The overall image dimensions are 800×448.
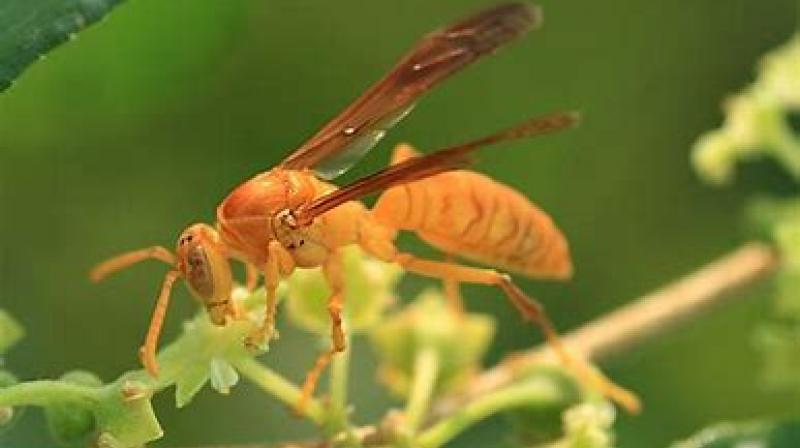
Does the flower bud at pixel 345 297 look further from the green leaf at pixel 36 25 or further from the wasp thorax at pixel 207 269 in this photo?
the green leaf at pixel 36 25

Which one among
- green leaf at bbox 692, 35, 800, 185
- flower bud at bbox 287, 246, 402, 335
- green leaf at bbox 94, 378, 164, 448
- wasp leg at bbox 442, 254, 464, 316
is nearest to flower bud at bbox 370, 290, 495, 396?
wasp leg at bbox 442, 254, 464, 316

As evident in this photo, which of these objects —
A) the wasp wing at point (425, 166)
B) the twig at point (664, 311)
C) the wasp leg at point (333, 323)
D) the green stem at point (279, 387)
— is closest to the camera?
the wasp wing at point (425, 166)

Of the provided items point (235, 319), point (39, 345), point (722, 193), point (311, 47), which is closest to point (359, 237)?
point (235, 319)

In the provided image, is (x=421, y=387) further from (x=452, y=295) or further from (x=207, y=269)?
(x=452, y=295)

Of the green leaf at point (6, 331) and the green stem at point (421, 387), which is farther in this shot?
the green stem at point (421, 387)

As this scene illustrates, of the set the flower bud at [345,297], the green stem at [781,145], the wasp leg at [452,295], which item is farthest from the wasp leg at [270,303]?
the green stem at [781,145]

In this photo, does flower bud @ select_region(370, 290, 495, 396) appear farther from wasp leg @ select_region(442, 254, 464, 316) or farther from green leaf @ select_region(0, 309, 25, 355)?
green leaf @ select_region(0, 309, 25, 355)

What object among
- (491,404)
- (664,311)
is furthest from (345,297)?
(664,311)

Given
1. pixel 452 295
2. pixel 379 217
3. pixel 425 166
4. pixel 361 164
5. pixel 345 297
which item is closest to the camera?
Result: pixel 425 166
